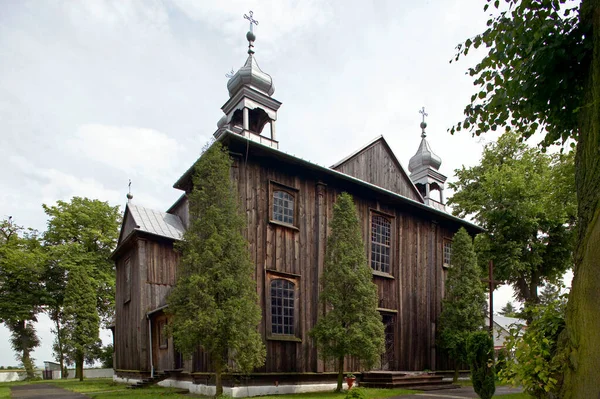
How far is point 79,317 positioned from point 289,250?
15.2 meters

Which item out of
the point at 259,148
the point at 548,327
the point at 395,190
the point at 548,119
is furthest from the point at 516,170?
the point at 548,327

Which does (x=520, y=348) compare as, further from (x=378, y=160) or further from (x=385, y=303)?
(x=378, y=160)

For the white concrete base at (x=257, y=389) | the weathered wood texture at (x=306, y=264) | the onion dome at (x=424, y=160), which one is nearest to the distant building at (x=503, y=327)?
the weathered wood texture at (x=306, y=264)

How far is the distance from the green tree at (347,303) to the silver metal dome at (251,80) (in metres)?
5.15

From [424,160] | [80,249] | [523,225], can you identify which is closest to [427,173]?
[424,160]

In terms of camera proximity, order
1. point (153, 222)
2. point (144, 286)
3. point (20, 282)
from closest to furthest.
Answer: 1. point (144, 286)
2. point (153, 222)
3. point (20, 282)

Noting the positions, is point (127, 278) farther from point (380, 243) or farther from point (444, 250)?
point (444, 250)

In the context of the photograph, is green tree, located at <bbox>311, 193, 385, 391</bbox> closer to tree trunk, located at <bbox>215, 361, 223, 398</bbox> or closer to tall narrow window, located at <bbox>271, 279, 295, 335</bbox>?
tall narrow window, located at <bbox>271, 279, 295, 335</bbox>

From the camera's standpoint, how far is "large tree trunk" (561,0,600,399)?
4691 mm

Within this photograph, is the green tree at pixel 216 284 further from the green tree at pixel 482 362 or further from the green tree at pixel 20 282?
the green tree at pixel 20 282

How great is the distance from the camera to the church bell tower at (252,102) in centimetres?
1527

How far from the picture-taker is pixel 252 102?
1542cm

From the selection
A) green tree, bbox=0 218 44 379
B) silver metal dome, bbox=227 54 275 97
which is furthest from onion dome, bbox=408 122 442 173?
green tree, bbox=0 218 44 379

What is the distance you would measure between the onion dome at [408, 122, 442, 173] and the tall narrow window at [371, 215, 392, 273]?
23.5ft
